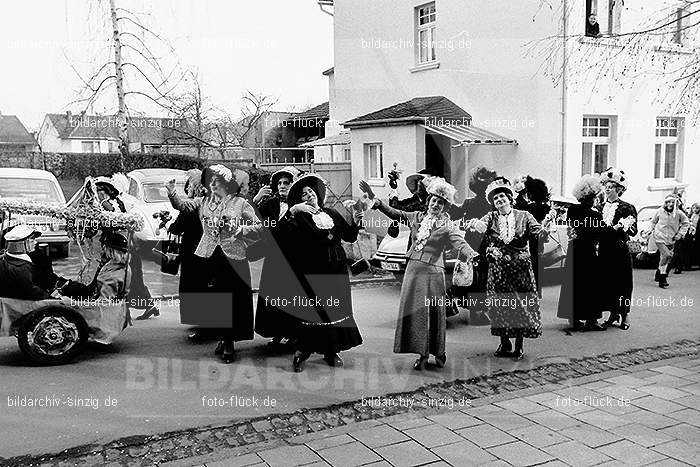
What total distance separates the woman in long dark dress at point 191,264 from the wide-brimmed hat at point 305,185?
1198mm

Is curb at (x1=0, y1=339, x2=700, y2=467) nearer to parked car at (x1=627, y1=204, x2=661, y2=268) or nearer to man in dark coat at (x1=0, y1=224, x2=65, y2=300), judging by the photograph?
man in dark coat at (x1=0, y1=224, x2=65, y2=300)

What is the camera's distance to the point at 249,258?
7062mm

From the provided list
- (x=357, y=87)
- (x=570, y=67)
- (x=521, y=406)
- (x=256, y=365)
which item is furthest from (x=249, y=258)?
(x=357, y=87)

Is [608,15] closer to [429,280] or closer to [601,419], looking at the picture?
[429,280]

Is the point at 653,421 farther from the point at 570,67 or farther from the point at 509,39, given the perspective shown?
the point at 509,39

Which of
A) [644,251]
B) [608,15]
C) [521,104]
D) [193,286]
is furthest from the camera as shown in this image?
[521,104]

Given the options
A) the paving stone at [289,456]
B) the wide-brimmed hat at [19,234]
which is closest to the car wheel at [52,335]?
the wide-brimmed hat at [19,234]

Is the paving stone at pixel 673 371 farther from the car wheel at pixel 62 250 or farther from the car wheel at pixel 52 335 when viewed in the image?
the car wheel at pixel 62 250

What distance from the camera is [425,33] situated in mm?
19797

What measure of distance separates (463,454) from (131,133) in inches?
880

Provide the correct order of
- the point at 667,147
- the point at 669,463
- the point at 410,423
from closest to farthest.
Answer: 1. the point at 669,463
2. the point at 410,423
3. the point at 667,147

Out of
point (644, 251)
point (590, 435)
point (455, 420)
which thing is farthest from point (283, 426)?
point (644, 251)

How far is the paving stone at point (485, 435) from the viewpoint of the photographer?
4977mm

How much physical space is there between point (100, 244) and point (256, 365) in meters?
2.08
